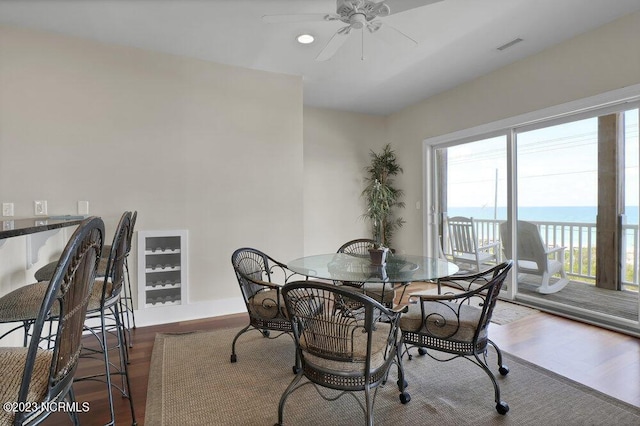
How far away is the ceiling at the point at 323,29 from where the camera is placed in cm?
268

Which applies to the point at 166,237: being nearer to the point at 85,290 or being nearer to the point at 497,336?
the point at 85,290

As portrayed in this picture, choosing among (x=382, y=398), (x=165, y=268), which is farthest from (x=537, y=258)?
(x=165, y=268)

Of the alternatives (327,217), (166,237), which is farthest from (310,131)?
(166,237)

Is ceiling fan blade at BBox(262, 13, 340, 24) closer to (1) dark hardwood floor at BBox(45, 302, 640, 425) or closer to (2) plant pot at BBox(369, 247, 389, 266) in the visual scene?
(2) plant pot at BBox(369, 247, 389, 266)

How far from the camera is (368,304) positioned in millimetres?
1396

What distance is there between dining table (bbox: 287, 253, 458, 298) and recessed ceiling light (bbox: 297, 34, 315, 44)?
2117 mm

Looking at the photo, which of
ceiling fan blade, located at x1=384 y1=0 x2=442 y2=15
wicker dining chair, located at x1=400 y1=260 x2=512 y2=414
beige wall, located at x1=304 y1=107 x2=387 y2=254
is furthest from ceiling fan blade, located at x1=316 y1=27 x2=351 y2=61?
beige wall, located at x1=304 y1=107 x2=387 y2=254

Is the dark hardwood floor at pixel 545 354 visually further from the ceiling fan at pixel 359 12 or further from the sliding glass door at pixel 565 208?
the ceiling fan at pixel 359 12

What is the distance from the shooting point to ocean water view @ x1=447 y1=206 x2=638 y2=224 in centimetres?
334

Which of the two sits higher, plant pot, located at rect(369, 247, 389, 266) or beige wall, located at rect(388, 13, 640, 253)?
beige wall, located at rect(388, 13, 640, 253)

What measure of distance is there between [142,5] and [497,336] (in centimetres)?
420

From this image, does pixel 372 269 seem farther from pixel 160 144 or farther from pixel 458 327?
pixel 160 144

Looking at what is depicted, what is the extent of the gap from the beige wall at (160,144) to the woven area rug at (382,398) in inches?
55.4

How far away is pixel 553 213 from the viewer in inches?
146
